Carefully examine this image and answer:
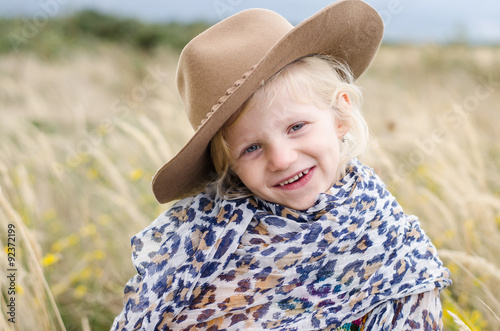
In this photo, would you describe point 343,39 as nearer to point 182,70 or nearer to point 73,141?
point 182,70

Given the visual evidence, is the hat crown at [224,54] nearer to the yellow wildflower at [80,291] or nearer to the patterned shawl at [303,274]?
the patterned shawl at [303,274]

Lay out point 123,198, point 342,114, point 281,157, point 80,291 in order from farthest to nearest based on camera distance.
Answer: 1. point 123,198
2. point 80,291
3. point 342,114
4. point 281,157

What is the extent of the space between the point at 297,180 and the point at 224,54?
449mm

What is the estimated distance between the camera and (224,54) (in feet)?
4.90

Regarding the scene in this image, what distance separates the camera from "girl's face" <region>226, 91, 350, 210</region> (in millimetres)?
1461

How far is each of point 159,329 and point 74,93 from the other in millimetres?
7589

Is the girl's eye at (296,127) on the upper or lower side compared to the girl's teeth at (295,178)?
upper

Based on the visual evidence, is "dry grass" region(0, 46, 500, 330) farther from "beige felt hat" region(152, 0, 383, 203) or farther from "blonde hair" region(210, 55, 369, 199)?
"beige felt hat" region(152, 0, 383, 203)

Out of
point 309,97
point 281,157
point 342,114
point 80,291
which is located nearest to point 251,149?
point 281,157

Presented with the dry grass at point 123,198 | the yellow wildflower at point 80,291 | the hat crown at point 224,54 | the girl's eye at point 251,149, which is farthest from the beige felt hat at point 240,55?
the yellow wildflower at point 80,291

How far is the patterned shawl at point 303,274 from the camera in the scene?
1.44 m

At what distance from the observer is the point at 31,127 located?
12.1ft

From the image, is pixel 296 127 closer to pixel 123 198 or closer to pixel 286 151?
pixel 286 151

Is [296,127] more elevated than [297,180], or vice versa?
[296,127]
